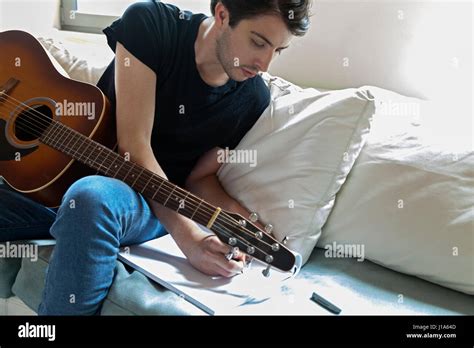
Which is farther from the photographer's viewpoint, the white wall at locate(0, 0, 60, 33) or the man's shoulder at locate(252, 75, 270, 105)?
the white wall at locate(0, 0, 60, 33)

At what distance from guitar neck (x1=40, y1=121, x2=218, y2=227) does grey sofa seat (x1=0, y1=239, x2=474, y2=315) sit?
16 cm

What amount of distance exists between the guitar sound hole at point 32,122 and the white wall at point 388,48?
0.75 metres

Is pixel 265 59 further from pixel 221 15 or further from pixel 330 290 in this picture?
pixel 330 290

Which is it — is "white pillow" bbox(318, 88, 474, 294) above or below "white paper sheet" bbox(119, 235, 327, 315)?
above

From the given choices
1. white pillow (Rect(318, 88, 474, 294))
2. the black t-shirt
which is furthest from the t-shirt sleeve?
white pillow (Rect(318, 88, 474, 294))

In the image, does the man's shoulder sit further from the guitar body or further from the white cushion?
the white cushion

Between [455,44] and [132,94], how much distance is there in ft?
2.84

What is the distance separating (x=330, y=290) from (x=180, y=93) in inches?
22.3

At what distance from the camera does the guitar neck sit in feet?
2.99

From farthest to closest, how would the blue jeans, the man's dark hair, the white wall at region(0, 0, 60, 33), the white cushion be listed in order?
the white wall at region(0, 0, 60, 33) → the white cushion → the man's dark hair → the blue jeans

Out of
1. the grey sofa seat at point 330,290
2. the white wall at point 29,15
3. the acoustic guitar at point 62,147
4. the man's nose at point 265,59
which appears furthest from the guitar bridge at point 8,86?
the white wall at point 29,15

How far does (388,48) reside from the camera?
1360mm

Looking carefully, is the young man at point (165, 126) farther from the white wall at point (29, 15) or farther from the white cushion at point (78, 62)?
the white wall at point (29, 15)
